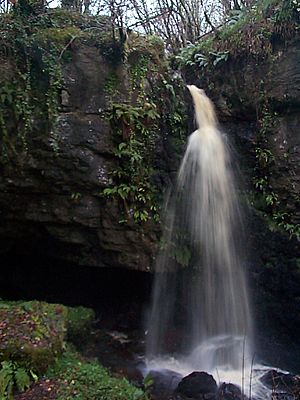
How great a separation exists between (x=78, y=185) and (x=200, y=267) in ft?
9.45

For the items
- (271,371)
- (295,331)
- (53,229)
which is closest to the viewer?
(271,371)

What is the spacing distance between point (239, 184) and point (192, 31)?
998 cm

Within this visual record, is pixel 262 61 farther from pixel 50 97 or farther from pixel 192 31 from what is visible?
pixel 192 31

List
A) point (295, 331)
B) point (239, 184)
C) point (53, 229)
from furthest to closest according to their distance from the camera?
point (239, 184) < point (295, 331) < point (53, 229)

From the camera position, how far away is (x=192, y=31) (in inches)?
608

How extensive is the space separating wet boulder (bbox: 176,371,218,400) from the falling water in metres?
1.30

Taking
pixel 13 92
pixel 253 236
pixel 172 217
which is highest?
pixel 13 92

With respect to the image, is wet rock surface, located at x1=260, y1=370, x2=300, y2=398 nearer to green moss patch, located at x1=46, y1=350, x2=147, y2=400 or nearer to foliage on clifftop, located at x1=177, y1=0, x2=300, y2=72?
green moss patch, located at x1=46, y1=350, x2=147, y2=400

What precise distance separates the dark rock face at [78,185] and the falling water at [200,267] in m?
0.75

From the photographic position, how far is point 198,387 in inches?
219

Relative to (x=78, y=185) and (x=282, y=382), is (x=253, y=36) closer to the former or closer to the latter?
(x=78, y=185)

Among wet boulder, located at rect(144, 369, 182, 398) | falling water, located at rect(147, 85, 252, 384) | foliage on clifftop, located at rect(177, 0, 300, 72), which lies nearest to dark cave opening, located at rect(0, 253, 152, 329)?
falling water, located at rect(147, 85, 252, 384)

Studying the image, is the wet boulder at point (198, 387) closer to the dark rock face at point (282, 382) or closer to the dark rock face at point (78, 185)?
the dark rock face at point (282, 382)

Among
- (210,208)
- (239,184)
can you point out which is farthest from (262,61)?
(210,208)
